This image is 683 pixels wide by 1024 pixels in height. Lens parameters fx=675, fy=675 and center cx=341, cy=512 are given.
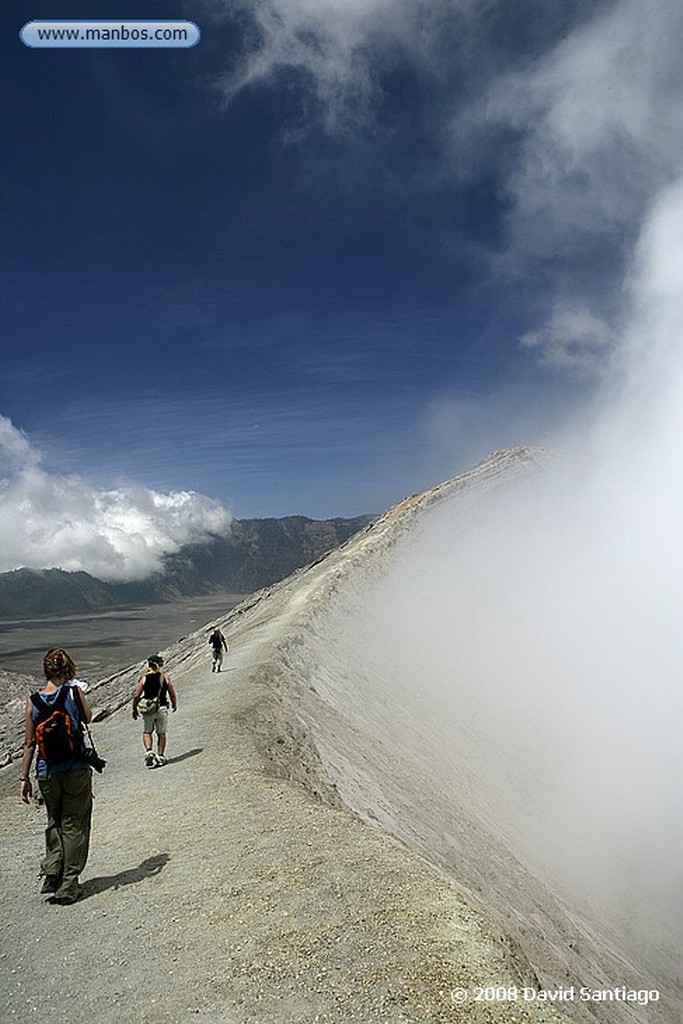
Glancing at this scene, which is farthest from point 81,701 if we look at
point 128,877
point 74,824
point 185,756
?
point 185,756

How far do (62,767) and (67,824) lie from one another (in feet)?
3.03

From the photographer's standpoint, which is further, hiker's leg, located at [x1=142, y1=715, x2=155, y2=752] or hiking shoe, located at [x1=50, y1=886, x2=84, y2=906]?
hiker's leg, located at [x1=142, y1=715, x2=155, y2=752]

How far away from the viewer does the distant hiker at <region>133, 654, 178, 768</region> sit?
15414mm

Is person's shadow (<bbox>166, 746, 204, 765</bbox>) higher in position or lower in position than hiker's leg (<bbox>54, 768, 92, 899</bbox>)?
lower

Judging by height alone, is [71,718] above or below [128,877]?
above

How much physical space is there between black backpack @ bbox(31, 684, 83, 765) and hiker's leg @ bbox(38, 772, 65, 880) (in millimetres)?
303

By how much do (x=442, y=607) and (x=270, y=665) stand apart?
25.4 m

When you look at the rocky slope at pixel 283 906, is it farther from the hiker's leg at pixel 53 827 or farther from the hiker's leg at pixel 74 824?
the hiker's leg at pixel 53 827

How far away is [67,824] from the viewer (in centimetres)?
888

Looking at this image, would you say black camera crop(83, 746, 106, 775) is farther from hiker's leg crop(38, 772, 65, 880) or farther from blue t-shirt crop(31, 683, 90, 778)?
hiker's leg crop(38, 772, 65, 880)

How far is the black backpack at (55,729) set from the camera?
8469mm

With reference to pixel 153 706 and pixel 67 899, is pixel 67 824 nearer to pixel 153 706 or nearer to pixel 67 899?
pixel 67 899

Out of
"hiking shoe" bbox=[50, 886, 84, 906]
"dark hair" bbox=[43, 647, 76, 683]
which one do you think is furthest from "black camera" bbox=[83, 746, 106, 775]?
"hiking shoe" bbox=[50, 886, 84, 906]

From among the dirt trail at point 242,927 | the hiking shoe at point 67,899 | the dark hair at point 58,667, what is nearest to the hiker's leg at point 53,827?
the hiking shoe at point 67,899
